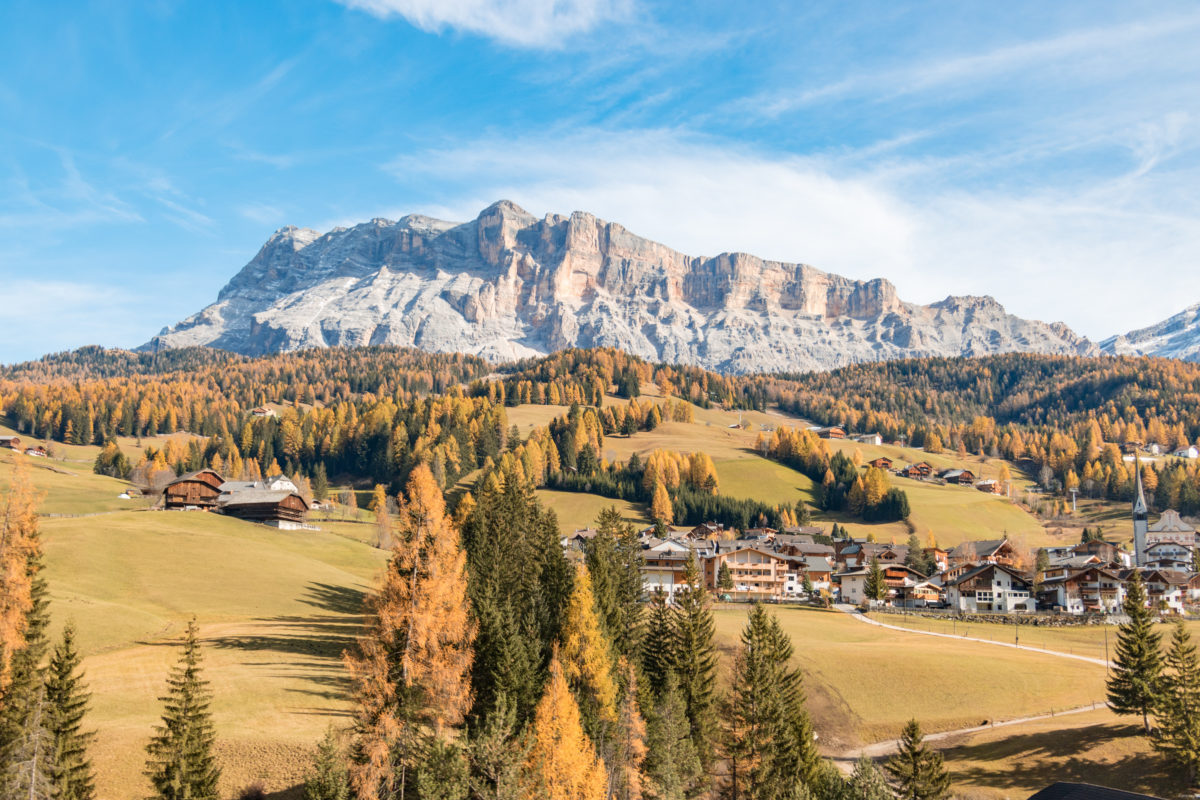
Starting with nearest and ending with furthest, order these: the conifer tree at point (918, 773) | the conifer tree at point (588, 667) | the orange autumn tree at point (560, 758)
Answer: the orange autumn tree at point (560, 758), the conifer tree at point (588, 667), the conifer tree at point (918, 773)

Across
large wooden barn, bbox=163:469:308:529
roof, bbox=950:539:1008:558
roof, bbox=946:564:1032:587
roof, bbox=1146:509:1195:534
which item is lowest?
roof, bbox=946:564:1032:587

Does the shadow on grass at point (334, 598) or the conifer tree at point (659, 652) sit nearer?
Answer: the conifer tree at point (659, 652)

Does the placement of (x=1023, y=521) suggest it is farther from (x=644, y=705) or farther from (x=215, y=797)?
(x=215, y=797)

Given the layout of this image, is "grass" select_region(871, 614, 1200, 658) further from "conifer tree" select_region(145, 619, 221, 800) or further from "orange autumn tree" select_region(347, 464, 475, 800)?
"conifer tree" select_region(145, 619, 221, 800)

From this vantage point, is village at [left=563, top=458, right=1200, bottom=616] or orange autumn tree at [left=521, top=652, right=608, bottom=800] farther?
village at [left=563, top=458, right=1200, bottom=616]

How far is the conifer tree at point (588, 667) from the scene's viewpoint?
42844 millimetres

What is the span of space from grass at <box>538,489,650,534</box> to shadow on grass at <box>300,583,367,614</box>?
67567 mm

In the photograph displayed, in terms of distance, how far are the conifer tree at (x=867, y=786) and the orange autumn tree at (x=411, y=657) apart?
19.5 meters

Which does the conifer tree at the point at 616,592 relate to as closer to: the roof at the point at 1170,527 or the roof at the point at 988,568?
the roof at the point at 988,568

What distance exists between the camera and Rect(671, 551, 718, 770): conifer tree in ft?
170

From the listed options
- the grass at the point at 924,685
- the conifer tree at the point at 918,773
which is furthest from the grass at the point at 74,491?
the conifer tree at the point at 918,773

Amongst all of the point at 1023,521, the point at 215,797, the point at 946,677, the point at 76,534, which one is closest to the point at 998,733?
the point at 946,677

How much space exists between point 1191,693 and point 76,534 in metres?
91.5

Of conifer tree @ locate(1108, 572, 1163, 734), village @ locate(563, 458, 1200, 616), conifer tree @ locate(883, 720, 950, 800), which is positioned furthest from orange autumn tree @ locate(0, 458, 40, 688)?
village @ locate(563, 458, 1200, 616)
